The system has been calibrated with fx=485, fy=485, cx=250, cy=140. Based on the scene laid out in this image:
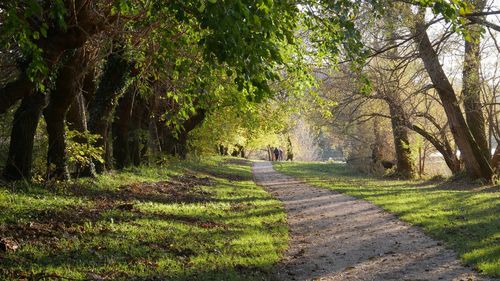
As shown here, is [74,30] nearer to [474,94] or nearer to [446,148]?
[474,94]

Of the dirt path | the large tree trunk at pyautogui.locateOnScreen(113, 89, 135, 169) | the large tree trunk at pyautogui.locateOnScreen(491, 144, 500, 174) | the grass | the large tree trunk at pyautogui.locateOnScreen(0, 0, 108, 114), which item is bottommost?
the dirt path

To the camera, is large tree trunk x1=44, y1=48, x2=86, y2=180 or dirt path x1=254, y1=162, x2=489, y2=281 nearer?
dirt path x1=254, y1=162, x2=489, y2=281

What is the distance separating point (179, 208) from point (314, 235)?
3475 millimetres

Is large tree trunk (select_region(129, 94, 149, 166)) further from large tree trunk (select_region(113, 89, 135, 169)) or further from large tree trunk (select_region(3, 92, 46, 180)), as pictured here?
large tree trunk (select_region(3, 92, 46, 180))

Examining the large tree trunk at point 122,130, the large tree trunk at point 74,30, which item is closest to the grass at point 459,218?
the large tree trunk at point 74,30

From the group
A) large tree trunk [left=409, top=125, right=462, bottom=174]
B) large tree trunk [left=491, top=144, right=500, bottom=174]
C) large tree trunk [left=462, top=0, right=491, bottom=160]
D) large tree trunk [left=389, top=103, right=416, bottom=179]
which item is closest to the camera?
large tree trunk [left=462, top=0, right=491, bottom=160]

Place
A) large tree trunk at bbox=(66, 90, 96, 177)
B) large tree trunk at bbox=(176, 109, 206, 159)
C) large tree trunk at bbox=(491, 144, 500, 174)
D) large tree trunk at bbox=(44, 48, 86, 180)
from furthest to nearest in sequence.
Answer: large tree trunk at bbox=(176, 109, 206, 159), large tree trunk at bbox=(491, 144, 500, 174), large tree trunk at bbox=(66, 90, 96, 177), large tree trunk at bbox=(44, 48, 86, 180)

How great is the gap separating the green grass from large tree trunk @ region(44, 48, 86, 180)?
1.94 feet

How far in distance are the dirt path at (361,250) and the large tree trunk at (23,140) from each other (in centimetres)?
623

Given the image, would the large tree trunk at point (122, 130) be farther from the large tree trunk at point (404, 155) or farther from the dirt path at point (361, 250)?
the large tree trunk at point (404, 155)

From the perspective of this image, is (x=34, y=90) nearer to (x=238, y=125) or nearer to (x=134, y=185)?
(x=134, y=185)

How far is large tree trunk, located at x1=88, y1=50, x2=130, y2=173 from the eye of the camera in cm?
1437

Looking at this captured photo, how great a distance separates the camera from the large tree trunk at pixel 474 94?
20.4m

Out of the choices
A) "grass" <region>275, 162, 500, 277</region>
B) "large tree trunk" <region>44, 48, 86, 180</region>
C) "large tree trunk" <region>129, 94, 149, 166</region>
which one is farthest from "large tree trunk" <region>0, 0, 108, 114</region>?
"large tree trunk" <region>129, 94, 149, 166</region>
